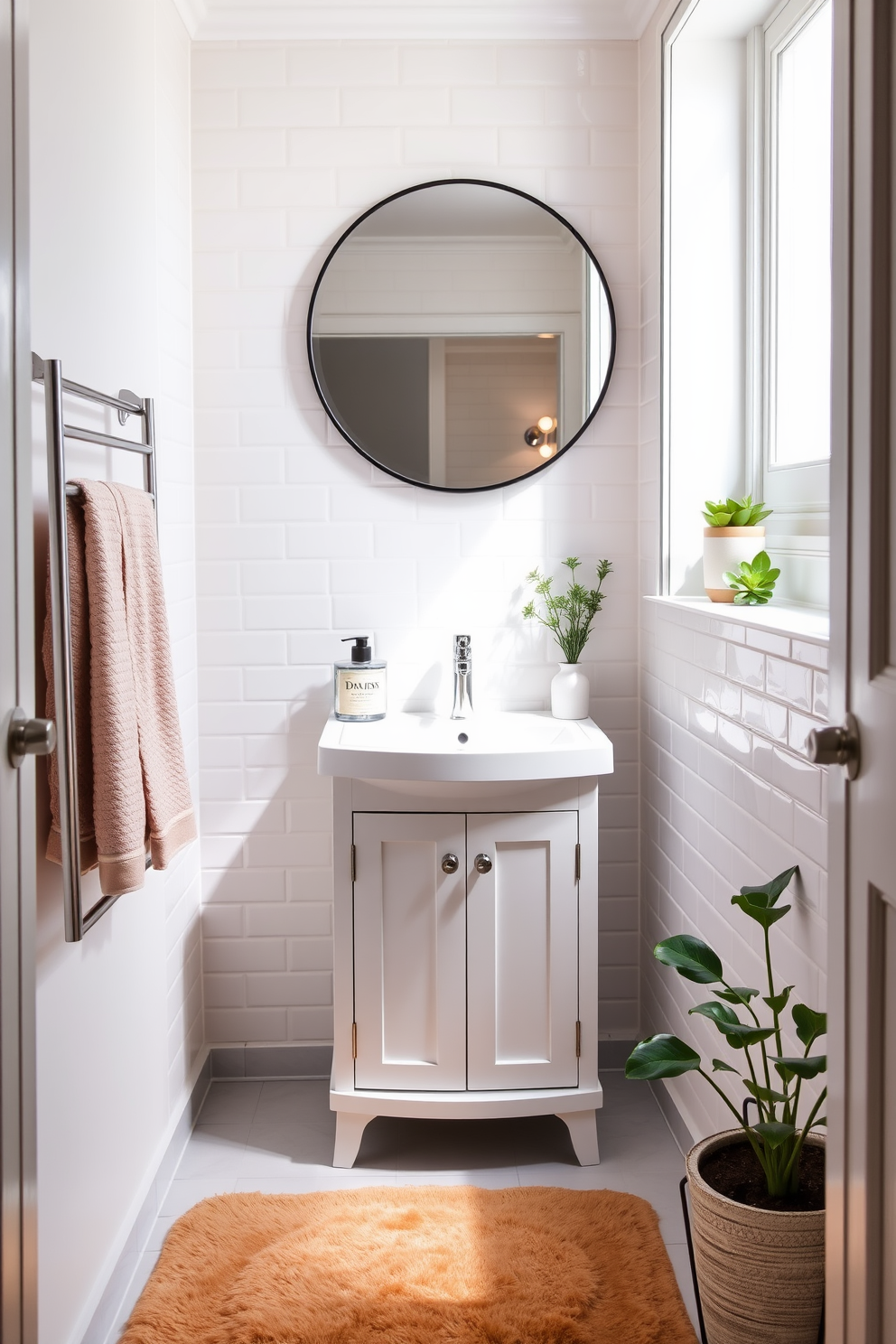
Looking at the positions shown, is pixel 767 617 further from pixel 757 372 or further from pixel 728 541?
pixel 757 372

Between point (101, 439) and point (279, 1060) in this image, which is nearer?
point (101, 439)

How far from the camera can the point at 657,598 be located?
237 cm

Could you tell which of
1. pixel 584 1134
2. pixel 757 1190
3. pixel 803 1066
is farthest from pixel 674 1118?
pixel 803 1066

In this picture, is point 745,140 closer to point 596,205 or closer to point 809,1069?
point 596,205

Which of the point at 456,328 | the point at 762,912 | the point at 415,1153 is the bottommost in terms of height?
the point at 415,1153

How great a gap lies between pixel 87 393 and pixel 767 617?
107 cm

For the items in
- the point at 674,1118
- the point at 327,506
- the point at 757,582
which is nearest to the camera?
the point at 757,582

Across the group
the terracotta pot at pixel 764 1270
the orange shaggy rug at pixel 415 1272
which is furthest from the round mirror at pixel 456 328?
the terracotta pot at pixel 764 1270

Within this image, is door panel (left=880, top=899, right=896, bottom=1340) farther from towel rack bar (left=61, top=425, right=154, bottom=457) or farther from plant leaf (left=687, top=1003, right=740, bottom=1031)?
towel rack bar (left=61, top=425, right=154, bottom=457)

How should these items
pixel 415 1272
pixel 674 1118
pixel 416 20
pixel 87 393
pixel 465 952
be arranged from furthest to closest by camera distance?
pixel 416 20 → pixel 674 1118 → pixel 465 952 → pixel 415 1272 → pixel 87 393

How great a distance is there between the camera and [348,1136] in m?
2.25

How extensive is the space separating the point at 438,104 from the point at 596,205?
42cm

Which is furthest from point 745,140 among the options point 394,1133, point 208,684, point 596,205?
point 394,1133

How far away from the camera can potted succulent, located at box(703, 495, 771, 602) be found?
6.76 ft
